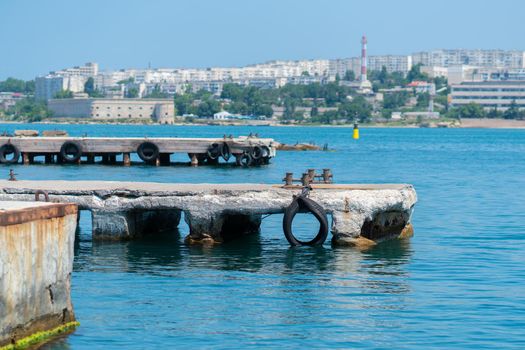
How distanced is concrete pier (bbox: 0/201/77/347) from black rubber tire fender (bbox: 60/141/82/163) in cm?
4788

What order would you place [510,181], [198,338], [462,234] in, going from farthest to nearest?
[510,181] → [462,234] → [198,338]

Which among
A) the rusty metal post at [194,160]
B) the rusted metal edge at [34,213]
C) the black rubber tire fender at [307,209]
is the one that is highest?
the rusted metal edge at [34,213]

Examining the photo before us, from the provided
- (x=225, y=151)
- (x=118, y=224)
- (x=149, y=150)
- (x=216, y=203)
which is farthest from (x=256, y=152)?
(x=216, y=203)

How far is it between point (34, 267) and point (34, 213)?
0.67m

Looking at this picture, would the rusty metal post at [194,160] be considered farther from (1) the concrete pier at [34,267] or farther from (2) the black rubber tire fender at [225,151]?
(1) the concrete pier at [34,267]

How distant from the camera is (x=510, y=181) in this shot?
58844 mm

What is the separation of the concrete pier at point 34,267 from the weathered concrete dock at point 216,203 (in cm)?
880

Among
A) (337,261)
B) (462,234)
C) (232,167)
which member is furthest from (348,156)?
(337,261)

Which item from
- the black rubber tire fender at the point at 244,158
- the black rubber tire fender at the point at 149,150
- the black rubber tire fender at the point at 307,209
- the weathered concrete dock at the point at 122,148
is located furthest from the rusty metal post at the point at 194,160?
the black rubber tire fender at the point at 307,209

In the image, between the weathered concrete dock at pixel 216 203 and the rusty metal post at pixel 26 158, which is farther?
the rusty metal post at pixel 26 158

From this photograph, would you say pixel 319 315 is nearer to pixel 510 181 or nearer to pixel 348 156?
pixel 510 181

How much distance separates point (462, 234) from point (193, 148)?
35.3m

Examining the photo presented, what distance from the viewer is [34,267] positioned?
50.6 ft

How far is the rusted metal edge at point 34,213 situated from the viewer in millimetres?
14617
